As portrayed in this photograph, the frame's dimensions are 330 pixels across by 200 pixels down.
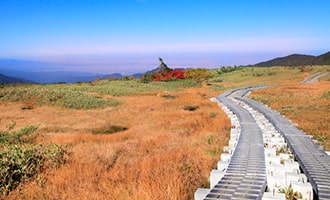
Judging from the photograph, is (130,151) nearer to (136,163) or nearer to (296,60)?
(136,163)

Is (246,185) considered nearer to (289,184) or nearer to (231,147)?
(289,184)

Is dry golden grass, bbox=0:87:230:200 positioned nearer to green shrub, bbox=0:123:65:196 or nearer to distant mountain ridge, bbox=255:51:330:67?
green shrub, bbox=0:123:65:196

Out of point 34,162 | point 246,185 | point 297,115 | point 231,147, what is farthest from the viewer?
point 297,115

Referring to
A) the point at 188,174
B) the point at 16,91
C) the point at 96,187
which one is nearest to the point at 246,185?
the point at 188,174

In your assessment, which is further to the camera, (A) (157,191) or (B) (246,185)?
(B) (246,185)

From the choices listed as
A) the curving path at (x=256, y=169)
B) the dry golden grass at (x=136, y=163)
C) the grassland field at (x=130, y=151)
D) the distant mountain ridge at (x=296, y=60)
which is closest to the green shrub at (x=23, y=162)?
the grassland field at (x=130, y=151)

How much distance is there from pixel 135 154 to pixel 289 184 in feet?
19.2

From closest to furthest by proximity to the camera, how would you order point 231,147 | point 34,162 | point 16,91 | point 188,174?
point 188,174
point 34,162
point 231,147
point 16,91

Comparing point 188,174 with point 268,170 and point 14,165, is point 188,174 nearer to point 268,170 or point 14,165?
point 268,170

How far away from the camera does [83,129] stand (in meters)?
18.8

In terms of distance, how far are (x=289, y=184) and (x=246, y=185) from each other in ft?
3.43

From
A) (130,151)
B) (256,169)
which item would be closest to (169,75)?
(130,151)

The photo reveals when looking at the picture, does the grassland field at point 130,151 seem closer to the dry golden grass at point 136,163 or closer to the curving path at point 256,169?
the dry golden grass at point 136,163

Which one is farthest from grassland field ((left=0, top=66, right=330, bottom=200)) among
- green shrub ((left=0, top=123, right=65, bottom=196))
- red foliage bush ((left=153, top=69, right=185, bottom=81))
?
red foliage bush ((left=153, top=69, right=185, bottom=81))
